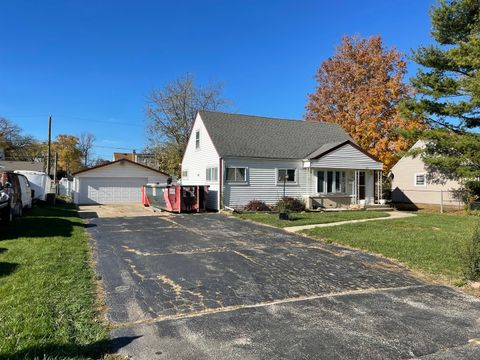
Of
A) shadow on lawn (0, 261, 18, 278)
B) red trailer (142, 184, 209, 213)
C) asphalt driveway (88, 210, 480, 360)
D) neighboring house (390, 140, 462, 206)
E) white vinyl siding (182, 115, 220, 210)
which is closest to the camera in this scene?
asphalt driveway (88, 210, 480, 360)

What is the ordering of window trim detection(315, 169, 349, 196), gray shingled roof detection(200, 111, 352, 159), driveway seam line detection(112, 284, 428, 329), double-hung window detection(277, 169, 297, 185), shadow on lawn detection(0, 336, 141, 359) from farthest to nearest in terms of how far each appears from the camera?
window trim detection(315, 169, 349, 196) → double-hung window detection(277, 169, 297, 185) → gray shingled roof detection(200, 111, 352, 159) → driveway seam line detection(112, 284, 428, 329) → shadow on lawn detection(0, 336, 141, 359)

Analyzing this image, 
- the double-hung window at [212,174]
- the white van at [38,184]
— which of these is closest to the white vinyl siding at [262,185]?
the double-hung window at [212,174]

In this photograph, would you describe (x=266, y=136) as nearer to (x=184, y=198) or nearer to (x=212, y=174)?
(x=212, y=174)

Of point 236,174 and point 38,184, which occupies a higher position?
point 236,174

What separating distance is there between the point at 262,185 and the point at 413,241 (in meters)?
11.6

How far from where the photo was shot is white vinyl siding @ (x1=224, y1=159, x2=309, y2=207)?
20.8 m

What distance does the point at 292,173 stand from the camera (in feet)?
73.6

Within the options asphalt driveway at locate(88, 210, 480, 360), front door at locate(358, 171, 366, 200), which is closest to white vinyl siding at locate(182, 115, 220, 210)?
front door at locate(358, 171, 366, 200)

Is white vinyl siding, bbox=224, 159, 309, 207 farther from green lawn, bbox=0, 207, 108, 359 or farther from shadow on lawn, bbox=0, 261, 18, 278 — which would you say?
shadow on lawn, bbox=0, 261, 18, 278

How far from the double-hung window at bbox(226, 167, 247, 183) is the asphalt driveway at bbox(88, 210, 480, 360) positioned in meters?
11.7

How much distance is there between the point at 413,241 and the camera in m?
10.7

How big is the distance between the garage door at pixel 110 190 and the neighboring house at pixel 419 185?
761 inches

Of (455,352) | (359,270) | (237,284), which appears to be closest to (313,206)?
(359,270)

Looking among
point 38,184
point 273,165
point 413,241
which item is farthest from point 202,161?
point 413,241
